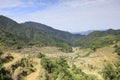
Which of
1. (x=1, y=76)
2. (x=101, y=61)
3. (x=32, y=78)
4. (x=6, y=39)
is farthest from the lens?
(x=6, y=39)

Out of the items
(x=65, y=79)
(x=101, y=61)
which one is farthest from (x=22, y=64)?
(x=101, y=61)

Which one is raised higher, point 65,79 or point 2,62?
point 2,62

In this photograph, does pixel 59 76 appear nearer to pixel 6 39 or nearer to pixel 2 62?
pixel 2 62

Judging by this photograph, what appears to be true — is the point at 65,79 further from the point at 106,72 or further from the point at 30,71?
the point at 106,72

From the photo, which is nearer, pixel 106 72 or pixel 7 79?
pixel 7 79

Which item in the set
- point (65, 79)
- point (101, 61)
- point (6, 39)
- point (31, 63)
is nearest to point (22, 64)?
point (31, 63)

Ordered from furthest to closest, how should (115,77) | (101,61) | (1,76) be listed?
(101,61), (115,77), (1,76)

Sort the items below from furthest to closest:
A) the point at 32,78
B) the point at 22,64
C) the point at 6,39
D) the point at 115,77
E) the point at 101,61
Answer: the point at 6,39 → the point at 101,61 → the point at 115,77 → the point at 22,64 → the point at 32,78

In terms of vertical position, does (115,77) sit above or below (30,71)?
below

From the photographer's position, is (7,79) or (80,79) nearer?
(7,79)
